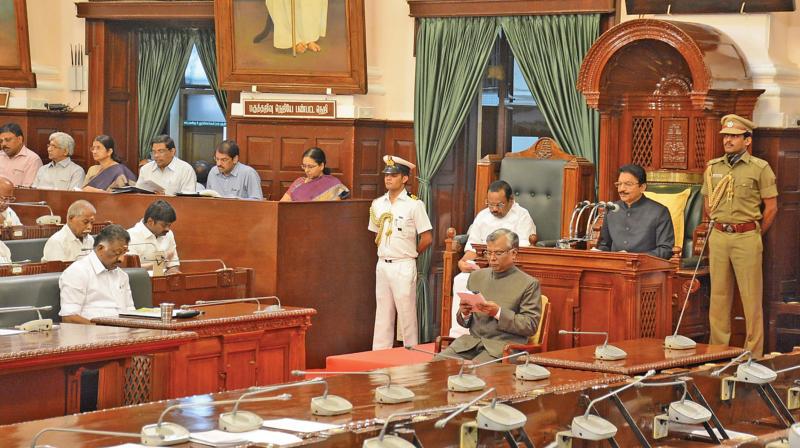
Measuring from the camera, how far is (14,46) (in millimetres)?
13172

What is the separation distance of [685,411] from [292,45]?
729 centimetres

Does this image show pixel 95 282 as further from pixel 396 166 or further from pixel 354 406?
pixel 396 166

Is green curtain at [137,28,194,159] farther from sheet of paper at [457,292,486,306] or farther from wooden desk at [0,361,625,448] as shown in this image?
wooden desk at [0,361,625,448]

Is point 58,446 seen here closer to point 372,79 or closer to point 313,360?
point 313,360

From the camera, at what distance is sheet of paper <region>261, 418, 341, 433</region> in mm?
4777

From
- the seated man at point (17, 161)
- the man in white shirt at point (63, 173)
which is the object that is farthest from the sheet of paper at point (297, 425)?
the seated man at point (17, 161)

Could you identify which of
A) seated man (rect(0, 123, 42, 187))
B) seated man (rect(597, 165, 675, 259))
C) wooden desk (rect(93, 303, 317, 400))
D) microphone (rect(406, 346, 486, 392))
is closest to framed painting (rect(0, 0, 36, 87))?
seated man (rect(0, 123, 42, 187))

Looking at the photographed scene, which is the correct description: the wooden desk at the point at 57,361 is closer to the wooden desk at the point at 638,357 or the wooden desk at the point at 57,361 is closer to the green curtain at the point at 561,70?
the wooden desk at the point at 638,357

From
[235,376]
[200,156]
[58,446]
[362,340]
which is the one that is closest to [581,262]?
[235,376]

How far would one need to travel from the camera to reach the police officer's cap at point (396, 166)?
10.7 metres

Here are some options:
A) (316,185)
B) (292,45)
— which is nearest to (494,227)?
(316,185)

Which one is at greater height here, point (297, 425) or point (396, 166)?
point (396, 166)

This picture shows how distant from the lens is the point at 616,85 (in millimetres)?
10242

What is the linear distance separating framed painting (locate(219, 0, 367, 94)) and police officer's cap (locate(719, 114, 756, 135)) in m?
3.56
